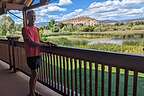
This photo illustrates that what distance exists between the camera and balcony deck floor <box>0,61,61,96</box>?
379cm

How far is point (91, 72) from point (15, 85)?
2173 mm

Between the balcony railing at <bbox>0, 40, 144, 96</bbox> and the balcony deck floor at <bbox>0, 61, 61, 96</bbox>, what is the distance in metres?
0.11

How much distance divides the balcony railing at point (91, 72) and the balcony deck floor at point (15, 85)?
0.37 feet

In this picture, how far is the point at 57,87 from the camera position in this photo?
3531mm

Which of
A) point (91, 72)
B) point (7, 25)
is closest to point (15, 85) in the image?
point (91, 72)

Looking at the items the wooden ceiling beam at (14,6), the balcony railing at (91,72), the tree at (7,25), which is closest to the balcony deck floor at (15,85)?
the balcony railing at (91,72)

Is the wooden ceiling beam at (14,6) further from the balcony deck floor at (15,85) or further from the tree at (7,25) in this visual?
the balcony deck floor at (15,85)

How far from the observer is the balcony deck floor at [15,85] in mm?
3789

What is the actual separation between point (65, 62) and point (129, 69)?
1378 millimetres

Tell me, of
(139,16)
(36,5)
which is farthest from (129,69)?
(36,5)

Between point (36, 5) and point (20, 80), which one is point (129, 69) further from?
point (36, 5)

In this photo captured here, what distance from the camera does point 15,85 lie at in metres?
4.37

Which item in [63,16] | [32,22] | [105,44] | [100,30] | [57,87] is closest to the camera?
[32,22]

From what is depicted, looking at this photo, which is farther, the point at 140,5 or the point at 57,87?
the point at 140,5
